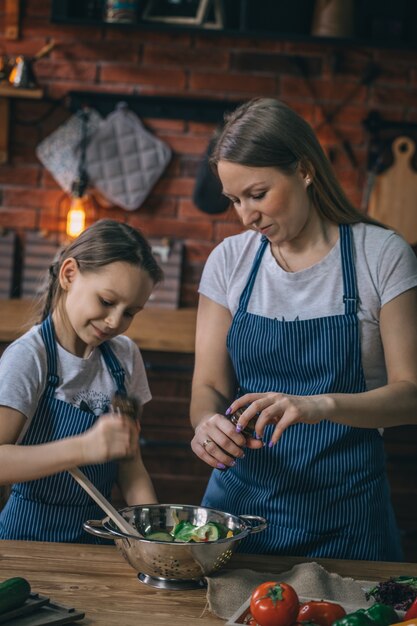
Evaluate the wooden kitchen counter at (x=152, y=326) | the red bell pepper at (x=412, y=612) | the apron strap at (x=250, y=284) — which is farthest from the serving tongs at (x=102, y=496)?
the wooden kitchen counter at (x=152, y=326)

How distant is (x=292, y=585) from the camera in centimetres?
153

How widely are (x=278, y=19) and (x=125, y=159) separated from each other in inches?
32.9

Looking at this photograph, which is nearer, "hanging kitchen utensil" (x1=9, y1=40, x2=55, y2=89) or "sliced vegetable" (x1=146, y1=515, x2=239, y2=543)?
"sliced vegetable" (x1=146, y1=515, x2=239, y2=543)

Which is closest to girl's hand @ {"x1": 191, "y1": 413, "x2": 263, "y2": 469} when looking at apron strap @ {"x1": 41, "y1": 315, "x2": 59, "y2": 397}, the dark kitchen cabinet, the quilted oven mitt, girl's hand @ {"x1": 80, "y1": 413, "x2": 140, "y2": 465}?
girl's hand @ {"x1": 80, "y1": 413, "x2": 140, "y2": 465}

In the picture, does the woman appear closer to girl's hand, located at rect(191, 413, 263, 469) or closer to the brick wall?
girl's hand, located at rect(191, 413, 263, 469)

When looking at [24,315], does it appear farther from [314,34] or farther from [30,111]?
[314,34]

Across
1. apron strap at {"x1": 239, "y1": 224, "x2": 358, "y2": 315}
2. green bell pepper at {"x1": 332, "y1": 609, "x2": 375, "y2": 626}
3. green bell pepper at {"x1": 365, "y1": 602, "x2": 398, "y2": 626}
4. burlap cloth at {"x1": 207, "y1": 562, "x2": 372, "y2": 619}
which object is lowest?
burlap cloth at {"x1": 207, "y1": 562, "x2": 372, "y2": 619}

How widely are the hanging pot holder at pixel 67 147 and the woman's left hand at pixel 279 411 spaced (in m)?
2.38

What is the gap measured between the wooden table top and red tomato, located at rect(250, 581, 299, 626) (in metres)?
0.11

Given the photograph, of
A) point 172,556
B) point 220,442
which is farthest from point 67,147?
point 172,556

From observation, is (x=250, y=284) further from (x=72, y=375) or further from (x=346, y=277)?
(x=72, y=375)

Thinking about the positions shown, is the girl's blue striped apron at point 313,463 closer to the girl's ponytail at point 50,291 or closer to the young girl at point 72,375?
the young girl at point 72,375

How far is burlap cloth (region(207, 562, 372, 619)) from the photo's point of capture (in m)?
1.45

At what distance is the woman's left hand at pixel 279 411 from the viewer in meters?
1.57
